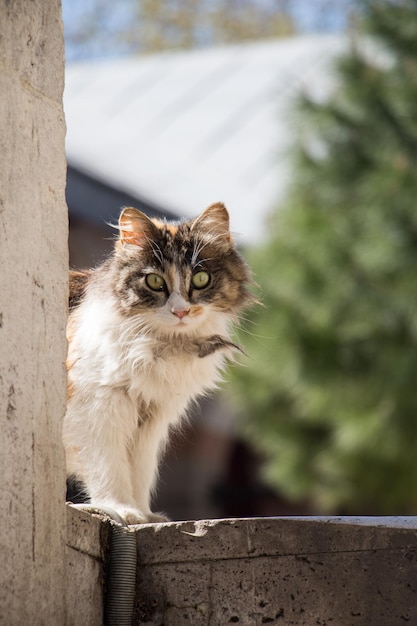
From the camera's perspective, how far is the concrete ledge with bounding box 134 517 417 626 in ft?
10.7

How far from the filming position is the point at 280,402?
11453 millimetres

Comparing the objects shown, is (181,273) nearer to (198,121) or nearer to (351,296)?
(351,296)

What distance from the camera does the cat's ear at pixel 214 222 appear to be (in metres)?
4.27

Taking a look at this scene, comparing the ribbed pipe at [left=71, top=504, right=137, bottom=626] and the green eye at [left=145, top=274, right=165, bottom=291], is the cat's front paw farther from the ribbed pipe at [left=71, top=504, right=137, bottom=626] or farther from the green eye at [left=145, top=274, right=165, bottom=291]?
the green eye at [left=145, top=274, right=165, bottom=291]

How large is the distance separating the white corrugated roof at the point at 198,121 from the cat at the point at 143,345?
702cm

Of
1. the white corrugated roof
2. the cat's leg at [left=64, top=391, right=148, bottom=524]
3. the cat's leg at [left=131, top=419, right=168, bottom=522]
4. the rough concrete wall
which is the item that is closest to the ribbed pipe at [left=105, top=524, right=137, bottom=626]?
the rough concrete wall

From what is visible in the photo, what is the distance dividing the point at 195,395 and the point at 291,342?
646 centimetres

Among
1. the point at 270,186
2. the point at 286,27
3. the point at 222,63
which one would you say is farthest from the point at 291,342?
the point at 286,27

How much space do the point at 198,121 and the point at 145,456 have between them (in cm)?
1202

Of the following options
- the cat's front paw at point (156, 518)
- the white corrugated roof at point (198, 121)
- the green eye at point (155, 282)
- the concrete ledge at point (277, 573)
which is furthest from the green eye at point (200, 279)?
the white corrugated roof at point (198, 121)

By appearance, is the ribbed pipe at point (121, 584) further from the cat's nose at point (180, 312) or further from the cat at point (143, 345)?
the cat's nose at point (180, 312)

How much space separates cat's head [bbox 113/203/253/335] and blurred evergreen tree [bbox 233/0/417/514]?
17.7 feet

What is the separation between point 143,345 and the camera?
3973mm

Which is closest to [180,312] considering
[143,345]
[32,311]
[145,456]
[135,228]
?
[143,345]
